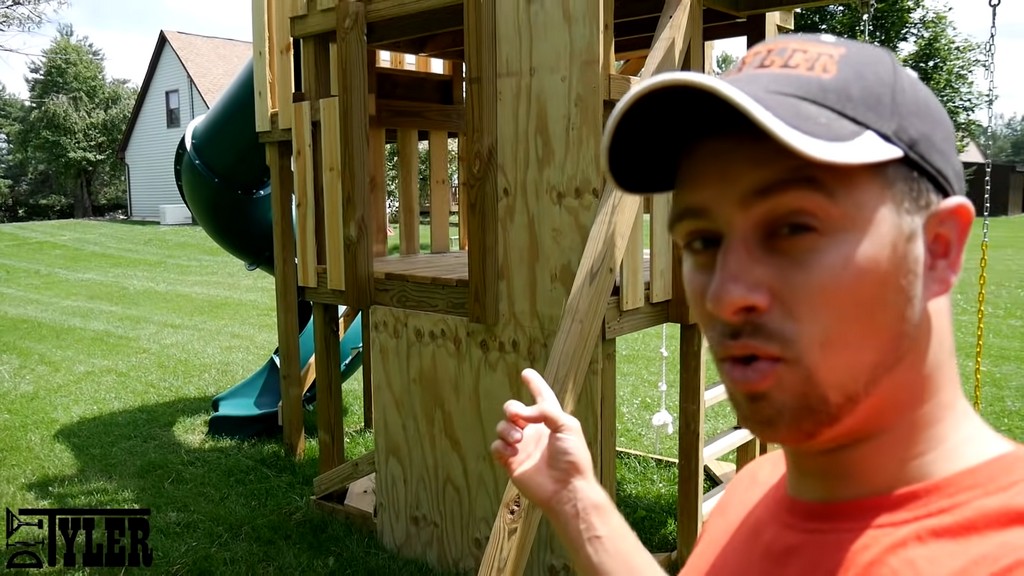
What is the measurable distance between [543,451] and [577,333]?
60.2 inches

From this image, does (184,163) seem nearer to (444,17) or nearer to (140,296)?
(444,17)

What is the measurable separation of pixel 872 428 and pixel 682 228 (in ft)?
1.06

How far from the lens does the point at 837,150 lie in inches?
A: 35.1

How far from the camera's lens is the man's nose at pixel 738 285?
3.10ft

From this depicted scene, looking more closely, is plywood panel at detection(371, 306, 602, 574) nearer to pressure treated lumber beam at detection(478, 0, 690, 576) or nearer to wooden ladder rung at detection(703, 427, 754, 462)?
pressure treated lumber beam at detection(478, 0, 690, 576)

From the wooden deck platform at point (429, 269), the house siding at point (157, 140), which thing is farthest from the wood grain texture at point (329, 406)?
the house siding at point (157, 140)

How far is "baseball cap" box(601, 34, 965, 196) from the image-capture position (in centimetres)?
90

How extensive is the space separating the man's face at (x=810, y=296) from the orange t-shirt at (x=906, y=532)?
11cm

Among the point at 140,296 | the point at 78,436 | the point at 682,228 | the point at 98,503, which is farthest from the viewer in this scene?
the point at 140,296

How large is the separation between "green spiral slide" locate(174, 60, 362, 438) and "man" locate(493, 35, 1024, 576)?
6.02 m

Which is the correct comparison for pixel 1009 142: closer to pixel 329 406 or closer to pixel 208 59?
pixel 208 59

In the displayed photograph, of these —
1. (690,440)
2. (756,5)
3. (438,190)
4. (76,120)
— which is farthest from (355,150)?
(76,120)

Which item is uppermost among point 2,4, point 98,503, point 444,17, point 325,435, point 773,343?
point 2,4

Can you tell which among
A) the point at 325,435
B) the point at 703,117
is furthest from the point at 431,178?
the point at 703,117
